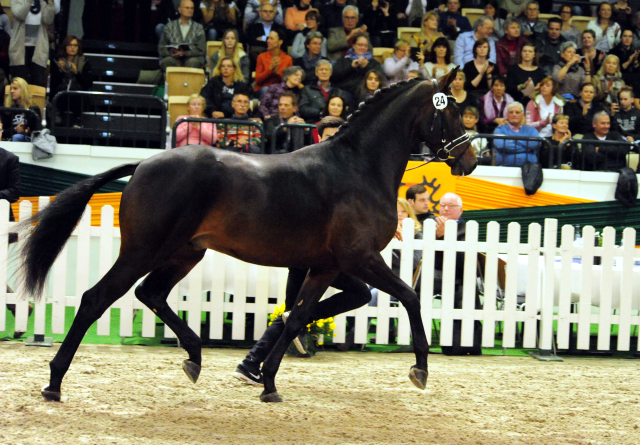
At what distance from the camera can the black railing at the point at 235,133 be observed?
925 centimetres

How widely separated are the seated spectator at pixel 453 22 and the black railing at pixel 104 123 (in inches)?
205

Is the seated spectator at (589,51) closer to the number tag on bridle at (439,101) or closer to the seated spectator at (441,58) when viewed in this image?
the seated spectator at (441,58)

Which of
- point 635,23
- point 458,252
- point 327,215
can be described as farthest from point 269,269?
point 635,23

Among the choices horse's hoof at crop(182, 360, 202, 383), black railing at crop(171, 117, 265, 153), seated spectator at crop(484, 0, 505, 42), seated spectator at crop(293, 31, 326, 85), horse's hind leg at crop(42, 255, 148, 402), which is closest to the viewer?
horse's hind leg at crop(42, 255, 148, 402)

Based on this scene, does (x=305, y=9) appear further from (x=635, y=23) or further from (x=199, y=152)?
(x=199, y=152)

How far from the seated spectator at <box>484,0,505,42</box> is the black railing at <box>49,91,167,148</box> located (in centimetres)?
597

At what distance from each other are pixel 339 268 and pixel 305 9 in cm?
892

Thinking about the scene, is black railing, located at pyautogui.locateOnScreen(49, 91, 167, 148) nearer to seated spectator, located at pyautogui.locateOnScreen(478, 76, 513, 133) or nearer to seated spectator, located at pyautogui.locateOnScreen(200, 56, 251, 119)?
seated spectator, located at pyautogui.locateOnScreen(200, 56, 251, 119)

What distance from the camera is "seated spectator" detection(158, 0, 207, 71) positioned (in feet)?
38.5

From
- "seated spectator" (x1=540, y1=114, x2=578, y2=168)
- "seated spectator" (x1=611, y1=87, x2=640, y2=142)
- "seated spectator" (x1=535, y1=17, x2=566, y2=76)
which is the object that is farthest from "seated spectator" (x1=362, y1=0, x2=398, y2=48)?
"seated spectator" (x1=611, y1=87, x2=640, y2=142)

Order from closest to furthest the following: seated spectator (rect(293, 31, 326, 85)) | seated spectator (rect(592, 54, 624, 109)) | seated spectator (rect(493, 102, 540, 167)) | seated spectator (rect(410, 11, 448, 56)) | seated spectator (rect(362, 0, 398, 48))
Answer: seated spectator (rect(493, 102, 540, 167)) → seated spectator (rect(293, 31, 326, 85)) → seated spectator (rect(592, 54, 624, 109)) → seated spectator (rect(410, 11, 448, 56)) → seated spectator (rect(362, 0, 398, 48))

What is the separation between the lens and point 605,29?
13.4 meters

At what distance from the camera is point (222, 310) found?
22.5ft

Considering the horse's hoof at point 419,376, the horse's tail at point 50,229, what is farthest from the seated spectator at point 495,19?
the horse's tail at point 50,229
